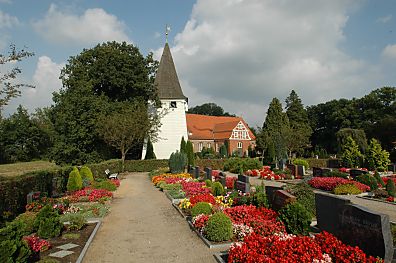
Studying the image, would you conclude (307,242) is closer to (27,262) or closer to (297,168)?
(27,262)

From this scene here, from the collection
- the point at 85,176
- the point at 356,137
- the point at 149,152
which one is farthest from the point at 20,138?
the point at 356,137

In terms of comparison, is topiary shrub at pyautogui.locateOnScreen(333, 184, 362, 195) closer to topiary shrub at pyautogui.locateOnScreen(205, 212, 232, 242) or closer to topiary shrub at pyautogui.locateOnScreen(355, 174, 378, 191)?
topiary shrub at pyautogui.locateOnScreen(355, 174, 378, 191)

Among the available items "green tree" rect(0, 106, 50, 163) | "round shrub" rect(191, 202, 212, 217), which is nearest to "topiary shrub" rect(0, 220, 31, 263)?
"round shrub" rect(191, 202, 212, 217)

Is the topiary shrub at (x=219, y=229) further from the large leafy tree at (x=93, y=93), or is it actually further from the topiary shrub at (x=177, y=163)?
the large leafy tree at (x=93, y=93)

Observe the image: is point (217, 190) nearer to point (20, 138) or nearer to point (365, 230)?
point (365, 230)

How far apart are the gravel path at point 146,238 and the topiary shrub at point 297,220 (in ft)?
7.99

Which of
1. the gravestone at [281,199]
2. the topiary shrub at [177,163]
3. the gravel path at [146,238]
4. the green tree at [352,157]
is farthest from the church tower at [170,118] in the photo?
the gravestone at [281,199]

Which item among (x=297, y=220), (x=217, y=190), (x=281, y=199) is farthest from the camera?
(x=217, y=190)

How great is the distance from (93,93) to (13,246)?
93.6 ft

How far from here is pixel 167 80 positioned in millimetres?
39969

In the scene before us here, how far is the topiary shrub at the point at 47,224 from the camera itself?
8391 mm

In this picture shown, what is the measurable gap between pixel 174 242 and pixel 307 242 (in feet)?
12.8

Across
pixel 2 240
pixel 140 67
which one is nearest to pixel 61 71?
pixel 140 67

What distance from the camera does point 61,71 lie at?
1298 inches
